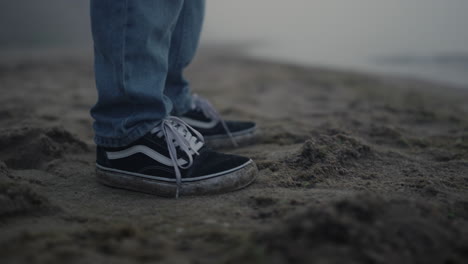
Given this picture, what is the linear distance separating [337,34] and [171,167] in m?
10.9

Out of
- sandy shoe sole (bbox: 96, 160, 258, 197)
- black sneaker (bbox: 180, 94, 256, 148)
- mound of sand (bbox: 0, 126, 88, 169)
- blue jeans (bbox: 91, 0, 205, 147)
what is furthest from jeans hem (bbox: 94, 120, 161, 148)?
black sneaker (bbox: 180, 94, 256, 148)

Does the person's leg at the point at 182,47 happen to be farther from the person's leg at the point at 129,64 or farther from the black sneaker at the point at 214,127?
the person's leg at the point at 129,64

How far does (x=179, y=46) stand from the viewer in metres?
1.94

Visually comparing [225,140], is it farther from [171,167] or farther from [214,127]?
[171,167]

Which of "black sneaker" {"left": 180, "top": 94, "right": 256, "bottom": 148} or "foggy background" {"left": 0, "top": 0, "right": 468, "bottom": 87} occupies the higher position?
"foggy background" {"left": 0, "top": 0, "right": 468, "bottom": 87}

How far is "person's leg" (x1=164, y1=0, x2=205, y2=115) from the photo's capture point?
1.91 m

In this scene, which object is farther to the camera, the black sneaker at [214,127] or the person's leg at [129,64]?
the black sneaker at [214,127]

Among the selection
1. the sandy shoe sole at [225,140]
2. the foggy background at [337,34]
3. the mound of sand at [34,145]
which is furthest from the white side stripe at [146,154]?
the foggy background at [337,34]

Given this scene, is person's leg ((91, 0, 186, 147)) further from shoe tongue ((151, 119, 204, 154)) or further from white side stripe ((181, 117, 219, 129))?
white side stripe ((181, 117, 219, 129))

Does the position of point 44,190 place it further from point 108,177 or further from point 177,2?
point 177,2

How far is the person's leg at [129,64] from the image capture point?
142cm

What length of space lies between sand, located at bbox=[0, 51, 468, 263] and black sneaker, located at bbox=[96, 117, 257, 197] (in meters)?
0.05

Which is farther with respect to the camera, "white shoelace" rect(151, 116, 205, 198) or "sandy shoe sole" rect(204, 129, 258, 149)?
"sandy shoe sole" rect(204, 129, 258, 149)

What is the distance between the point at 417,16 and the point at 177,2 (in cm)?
1274
